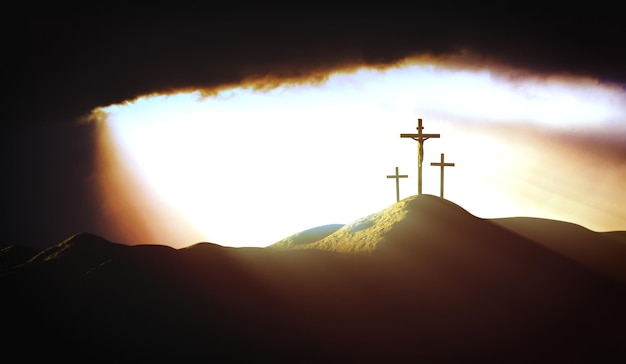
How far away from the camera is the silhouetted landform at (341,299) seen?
2191 centimetres

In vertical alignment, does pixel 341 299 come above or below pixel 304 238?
below

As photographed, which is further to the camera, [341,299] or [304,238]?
[304,238]

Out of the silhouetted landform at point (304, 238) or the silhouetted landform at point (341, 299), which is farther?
the silhouetted landform at point (304, 238)

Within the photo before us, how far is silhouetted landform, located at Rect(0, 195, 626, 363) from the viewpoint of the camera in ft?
71.9

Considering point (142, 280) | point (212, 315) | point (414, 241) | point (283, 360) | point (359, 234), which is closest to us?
point (283, 360)

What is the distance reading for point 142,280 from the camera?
25.4m

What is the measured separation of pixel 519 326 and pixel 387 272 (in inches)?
247

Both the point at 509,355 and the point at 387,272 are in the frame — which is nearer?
the point at 509,355

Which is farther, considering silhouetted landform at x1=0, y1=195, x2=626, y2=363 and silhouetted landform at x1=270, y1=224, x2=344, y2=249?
silhouetted landform at x1=270, y1=224, x2=344, y2=249

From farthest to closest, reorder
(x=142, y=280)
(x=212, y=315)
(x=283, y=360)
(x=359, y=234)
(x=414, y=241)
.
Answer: (x=359, y=234) → (x=414, y=241) → (x=142, y=280) → (x=212, y=315) → (x=283, y=360)

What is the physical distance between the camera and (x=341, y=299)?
81.6 feet

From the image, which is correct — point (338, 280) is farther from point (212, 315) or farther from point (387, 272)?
point (212, 315)

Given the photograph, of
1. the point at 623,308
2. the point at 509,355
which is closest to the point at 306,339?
the point at 509,355

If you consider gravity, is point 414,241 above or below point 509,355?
above
